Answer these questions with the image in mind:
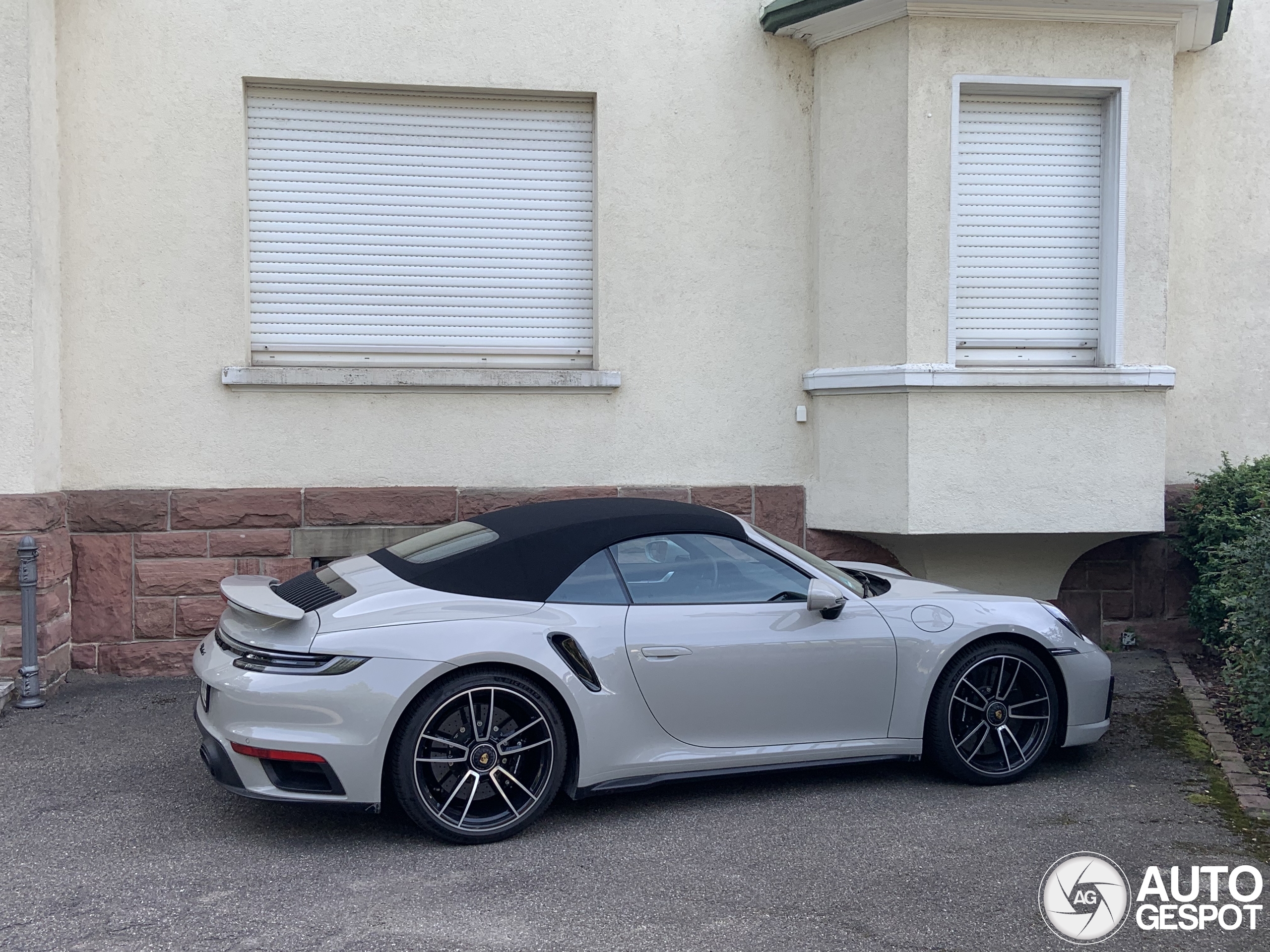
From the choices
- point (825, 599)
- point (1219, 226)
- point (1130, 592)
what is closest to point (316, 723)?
point (825, 599)

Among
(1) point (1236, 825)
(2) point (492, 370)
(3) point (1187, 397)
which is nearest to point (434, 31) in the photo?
(2) point (492, 370)

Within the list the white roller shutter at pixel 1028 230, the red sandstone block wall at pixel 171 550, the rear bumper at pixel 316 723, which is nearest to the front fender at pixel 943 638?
the rear bumper at pixel 316 723

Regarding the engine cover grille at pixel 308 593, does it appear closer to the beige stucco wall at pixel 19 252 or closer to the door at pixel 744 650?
the door at pixel 744 650

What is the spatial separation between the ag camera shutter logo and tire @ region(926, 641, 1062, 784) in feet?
2.80

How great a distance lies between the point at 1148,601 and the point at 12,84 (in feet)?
28.3

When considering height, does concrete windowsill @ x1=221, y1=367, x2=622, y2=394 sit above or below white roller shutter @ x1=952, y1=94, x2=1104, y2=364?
below

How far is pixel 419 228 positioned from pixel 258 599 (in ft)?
13.7

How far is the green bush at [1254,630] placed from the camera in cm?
543

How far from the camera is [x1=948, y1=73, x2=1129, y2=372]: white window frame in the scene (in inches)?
305

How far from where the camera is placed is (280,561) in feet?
25.1

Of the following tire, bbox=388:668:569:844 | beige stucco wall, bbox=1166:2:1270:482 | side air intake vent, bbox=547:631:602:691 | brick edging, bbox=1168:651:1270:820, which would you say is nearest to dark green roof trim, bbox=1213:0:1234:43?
beige stucco wall, bbox=1166:2:1270:482

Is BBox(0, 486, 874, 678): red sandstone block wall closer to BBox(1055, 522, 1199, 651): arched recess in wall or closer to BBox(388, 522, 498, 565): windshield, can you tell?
BBox(388, 522, 498, 565): windshield

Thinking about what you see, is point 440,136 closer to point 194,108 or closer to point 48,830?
point 194,108

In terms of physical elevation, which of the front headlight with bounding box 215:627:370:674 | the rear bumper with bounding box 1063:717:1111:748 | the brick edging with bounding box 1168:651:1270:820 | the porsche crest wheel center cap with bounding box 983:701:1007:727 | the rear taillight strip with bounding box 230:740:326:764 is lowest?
the brick edging with bounding box 1168:651:1270:820
